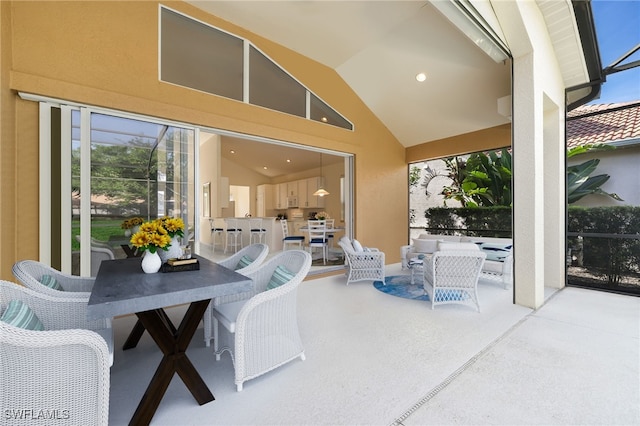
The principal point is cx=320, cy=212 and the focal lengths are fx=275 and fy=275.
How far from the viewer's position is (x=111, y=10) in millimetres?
3195

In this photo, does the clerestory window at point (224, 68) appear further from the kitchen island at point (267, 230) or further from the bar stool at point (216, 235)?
the bar stool at point (216, 235)

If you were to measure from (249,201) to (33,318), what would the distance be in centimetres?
1139

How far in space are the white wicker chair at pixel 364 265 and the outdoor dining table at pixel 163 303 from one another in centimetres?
301

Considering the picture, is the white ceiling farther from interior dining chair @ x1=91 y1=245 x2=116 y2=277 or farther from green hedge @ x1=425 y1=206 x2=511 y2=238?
interior dining chair @ x1=91 y1=245 x2=116 y2=277

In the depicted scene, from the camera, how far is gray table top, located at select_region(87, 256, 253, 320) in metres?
1.45

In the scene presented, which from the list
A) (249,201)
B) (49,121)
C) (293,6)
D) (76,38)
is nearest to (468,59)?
(293,6)

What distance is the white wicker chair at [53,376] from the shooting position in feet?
4.11

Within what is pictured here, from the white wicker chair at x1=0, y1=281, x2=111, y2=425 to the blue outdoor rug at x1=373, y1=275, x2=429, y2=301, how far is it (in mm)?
3618

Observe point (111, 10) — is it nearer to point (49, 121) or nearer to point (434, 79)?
point (49, 121)

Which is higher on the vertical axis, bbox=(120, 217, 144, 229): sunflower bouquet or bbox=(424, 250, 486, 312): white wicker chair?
bbox=(120, 217, 144, 229): sunflower bouquet

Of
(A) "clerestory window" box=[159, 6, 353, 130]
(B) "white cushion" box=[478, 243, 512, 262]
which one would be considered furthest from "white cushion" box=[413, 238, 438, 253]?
(A) "clerestory window" box=[159, 6, 353, 130]

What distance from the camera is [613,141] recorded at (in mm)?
4766

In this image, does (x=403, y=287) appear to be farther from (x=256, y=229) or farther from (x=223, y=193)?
(x=223, y=193)

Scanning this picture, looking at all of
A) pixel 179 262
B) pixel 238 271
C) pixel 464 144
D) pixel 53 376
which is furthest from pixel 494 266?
pixel 53 376
